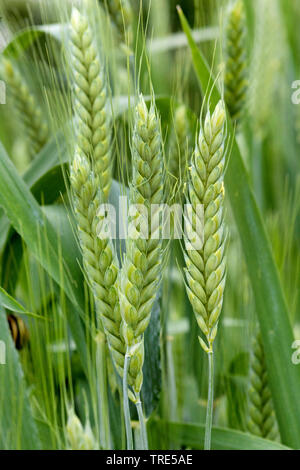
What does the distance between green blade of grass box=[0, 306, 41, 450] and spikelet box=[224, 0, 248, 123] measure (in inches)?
11.3

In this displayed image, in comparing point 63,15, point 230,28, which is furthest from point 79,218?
point 230,28

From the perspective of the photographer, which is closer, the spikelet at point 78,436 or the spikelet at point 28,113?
the spikelet at point 78,436

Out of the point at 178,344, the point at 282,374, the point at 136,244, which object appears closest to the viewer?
the point at 136,244

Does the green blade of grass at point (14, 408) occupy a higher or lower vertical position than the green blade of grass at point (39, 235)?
lower

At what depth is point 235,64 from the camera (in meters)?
0.51

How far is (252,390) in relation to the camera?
46 centimetres

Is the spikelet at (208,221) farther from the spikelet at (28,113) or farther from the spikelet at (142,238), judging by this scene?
the spikelet at (28,113)

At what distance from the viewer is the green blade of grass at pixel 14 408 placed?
1.24 feet

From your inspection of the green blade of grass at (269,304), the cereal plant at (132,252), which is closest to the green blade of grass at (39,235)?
the cereal plant at (132,252)

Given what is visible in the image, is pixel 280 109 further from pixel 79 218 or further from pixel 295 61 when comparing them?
pixel 79 218

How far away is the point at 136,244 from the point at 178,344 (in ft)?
0.84

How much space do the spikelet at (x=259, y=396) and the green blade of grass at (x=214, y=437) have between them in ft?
0.17

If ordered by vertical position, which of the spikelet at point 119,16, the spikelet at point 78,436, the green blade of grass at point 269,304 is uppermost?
the spikelet at point 119,16

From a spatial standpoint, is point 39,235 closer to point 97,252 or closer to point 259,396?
point 97,252
